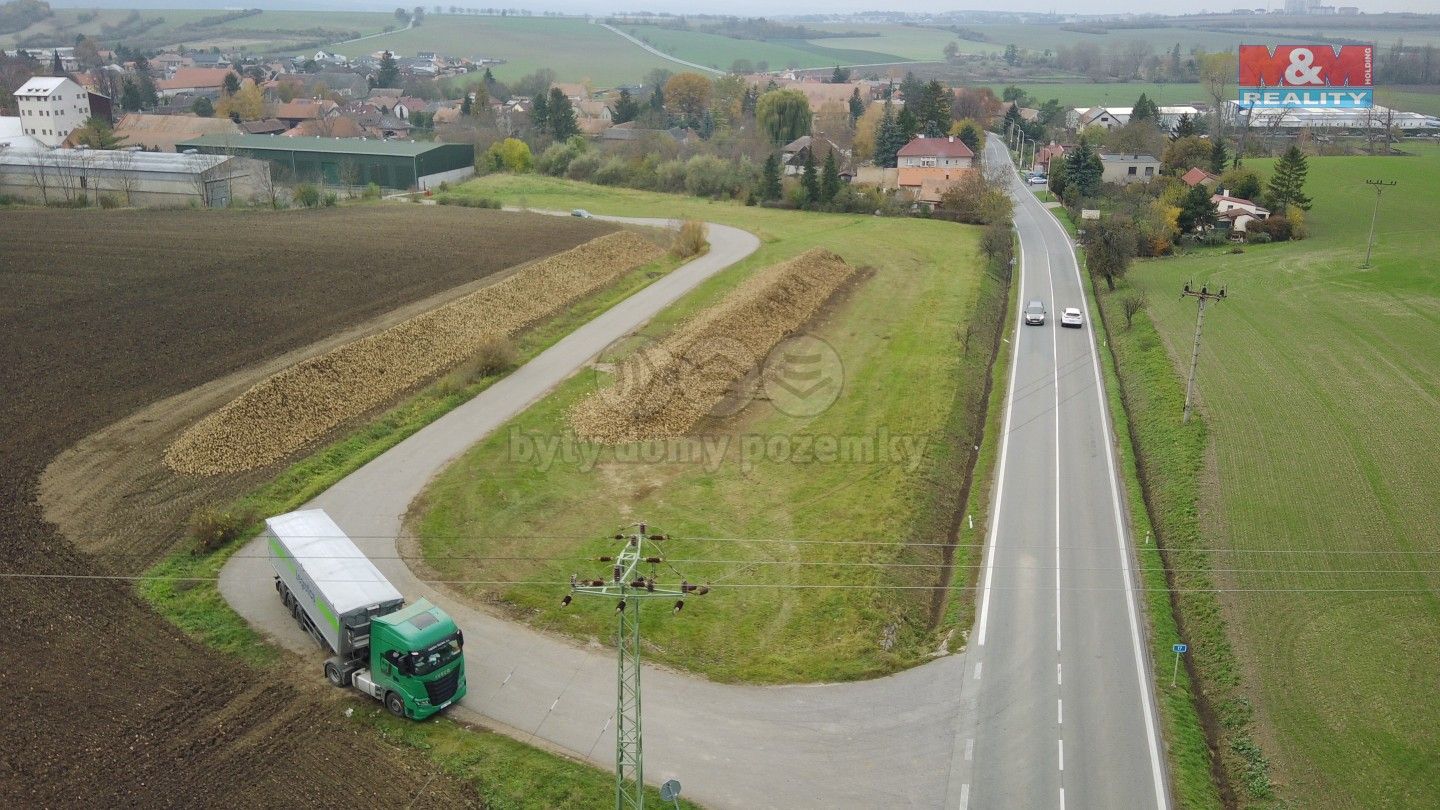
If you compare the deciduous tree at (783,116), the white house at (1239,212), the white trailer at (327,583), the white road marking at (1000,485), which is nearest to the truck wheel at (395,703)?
the white trailer at (327,583)

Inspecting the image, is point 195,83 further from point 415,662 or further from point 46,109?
point 415,662

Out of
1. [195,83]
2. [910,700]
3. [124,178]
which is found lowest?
[910,700]

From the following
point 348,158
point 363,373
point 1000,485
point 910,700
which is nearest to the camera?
point 910,700

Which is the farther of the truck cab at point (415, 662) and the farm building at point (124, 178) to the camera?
the farm building at point (124, 178)

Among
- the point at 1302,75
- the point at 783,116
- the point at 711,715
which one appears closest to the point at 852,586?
the point at 711,715

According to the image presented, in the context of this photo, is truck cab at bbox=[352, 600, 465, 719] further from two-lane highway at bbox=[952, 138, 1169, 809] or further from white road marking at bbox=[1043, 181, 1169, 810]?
white road marking at bbox=[1043, 181, 1169, 810]

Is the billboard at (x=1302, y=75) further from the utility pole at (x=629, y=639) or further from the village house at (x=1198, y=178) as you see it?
the utility pole at (x=629, y=639)

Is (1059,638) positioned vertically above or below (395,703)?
below
